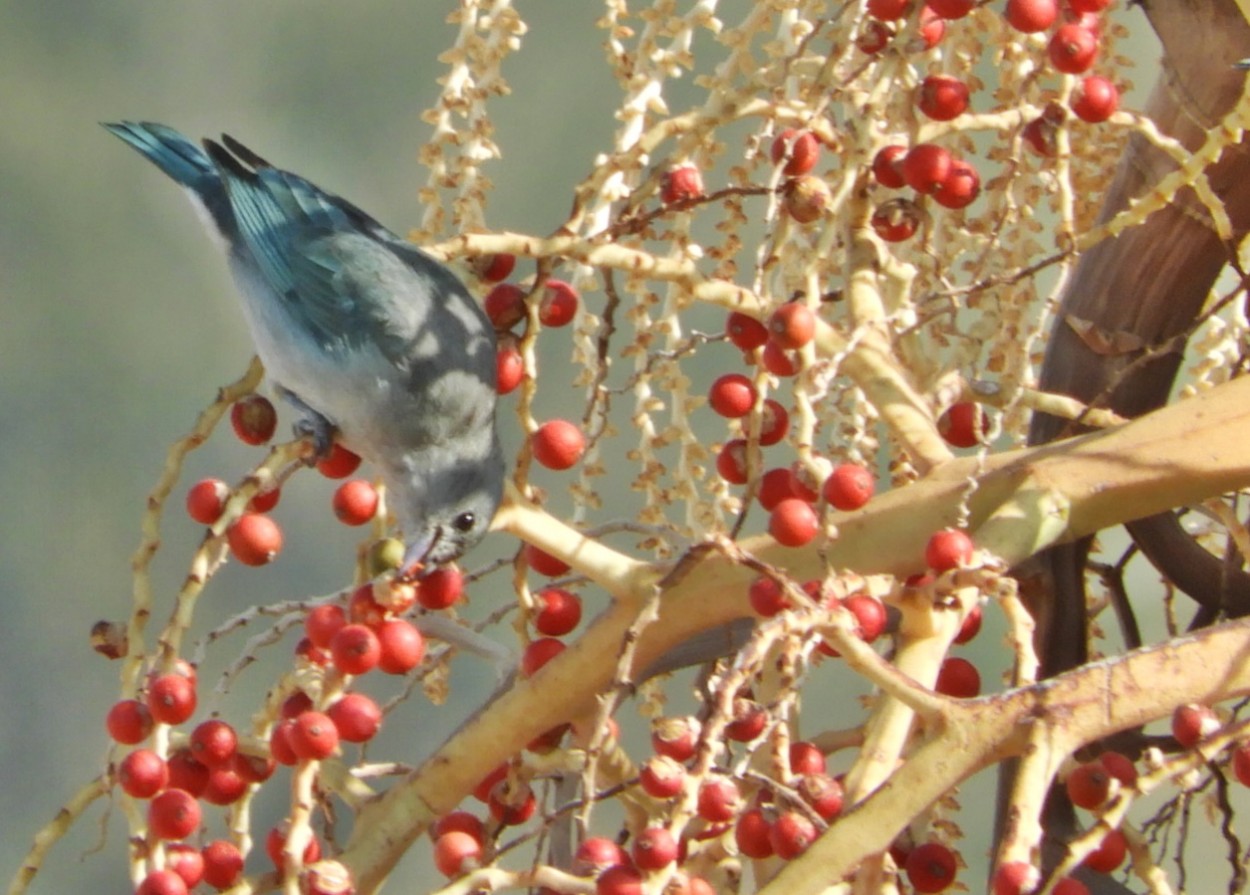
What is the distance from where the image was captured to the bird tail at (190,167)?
168 cm

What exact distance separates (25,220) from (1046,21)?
1.43 metres

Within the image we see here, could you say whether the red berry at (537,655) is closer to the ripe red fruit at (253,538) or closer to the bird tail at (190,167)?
the ripe red fruit at (253,538)

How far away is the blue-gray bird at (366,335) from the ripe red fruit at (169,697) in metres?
0.30

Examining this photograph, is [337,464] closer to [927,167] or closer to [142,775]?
[142,775]

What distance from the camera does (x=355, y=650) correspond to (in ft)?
2.84

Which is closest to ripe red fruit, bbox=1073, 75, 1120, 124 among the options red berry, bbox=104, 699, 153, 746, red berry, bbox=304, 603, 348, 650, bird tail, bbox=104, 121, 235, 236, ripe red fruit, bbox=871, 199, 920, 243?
ripe red fruit, bbox=871, 199, 920, 243

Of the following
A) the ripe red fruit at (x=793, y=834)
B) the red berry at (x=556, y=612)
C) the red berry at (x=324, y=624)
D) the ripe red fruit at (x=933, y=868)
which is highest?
the red berry at (x=324, y=624)

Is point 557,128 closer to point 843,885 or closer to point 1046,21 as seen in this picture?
point 1046,21

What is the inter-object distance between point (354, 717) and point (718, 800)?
231mm

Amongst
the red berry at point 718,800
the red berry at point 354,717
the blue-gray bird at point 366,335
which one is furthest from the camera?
the blue-gray bird at point 366,335

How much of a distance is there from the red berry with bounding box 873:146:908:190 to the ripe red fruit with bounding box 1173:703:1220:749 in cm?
39

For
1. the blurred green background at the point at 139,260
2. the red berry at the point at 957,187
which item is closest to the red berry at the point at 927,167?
the red berry at the point at 957,187

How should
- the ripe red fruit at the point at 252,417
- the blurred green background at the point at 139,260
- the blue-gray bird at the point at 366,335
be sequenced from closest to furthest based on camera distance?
1. the ripe red fruit at the point at 252,417
2. the blue-gray bird at the point at 366,335
3. the blurred green background at the point at 139,260

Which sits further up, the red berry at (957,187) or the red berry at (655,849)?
the red berry at (957,187)
